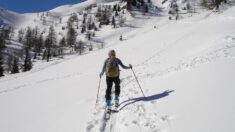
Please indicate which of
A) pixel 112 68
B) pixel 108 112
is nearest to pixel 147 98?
pixel 108 112

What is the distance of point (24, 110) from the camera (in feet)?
42.9

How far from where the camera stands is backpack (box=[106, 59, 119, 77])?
10.8 m

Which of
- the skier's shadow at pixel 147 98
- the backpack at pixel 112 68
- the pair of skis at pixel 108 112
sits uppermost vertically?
the backpack at pixel 112 68

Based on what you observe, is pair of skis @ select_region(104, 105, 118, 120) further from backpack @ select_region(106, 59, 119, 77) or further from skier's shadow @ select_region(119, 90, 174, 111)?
backpack @ select_region(106, 59, 119, 77)

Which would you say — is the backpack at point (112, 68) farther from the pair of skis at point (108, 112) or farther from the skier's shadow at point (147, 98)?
the pair of skis at point (108, 112)

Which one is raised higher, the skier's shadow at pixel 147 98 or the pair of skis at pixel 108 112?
the skier's shadow at pixel 147 98

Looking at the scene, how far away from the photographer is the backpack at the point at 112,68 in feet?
35.5

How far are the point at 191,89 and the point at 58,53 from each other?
147199mm

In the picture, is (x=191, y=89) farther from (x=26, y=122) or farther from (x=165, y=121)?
(x=26, y=122)

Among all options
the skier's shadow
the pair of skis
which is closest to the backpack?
the skier's shadow

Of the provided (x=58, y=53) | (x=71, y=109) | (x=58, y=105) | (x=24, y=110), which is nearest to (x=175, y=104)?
(x=71, y=109)

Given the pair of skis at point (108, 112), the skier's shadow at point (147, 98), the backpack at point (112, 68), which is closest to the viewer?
the pair of skis at point (108, 112)

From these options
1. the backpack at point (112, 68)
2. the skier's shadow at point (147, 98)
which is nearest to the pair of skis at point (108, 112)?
the skier's shadow at point (147, 98)

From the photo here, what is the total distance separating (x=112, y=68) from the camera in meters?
10.8
